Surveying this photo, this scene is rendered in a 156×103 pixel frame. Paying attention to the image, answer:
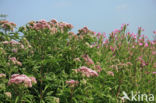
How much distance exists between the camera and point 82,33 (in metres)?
5.63

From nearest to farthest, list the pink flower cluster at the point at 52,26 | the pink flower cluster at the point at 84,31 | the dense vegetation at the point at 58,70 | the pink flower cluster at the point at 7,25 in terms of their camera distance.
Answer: the dense vegetation at the point at 58,70 → the pink flower cluster at the point at 52,26 → the pink flower cluster at the point at 7,25 → the pink flower cluster at the point at 84,31

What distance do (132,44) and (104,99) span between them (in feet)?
14.9

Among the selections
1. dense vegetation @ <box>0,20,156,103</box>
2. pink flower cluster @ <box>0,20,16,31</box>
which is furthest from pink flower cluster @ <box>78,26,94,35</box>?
pink flower cluster @ <box>0,20,16,31</box>

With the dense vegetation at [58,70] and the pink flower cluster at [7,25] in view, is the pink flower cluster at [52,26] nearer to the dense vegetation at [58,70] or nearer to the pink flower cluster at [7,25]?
the dense vegetation at [58,70]

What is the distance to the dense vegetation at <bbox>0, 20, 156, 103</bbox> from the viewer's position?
3.73 m

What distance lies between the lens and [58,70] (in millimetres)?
4688

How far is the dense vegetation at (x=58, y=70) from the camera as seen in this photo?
3.73 m

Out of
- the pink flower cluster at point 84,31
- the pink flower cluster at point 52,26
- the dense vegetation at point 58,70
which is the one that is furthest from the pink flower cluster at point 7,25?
the pink flower cluster at point 84,31


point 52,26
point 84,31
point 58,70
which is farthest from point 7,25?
point 84,31

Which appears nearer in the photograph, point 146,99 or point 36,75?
point 36,75

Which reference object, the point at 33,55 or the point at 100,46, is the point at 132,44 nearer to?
the point at 100,46

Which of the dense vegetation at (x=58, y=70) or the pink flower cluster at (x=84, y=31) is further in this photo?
the pink flower cluster at (x=84, y=31)

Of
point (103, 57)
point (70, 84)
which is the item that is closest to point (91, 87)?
point (70, 84)

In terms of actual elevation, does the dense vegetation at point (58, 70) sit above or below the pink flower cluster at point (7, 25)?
below
